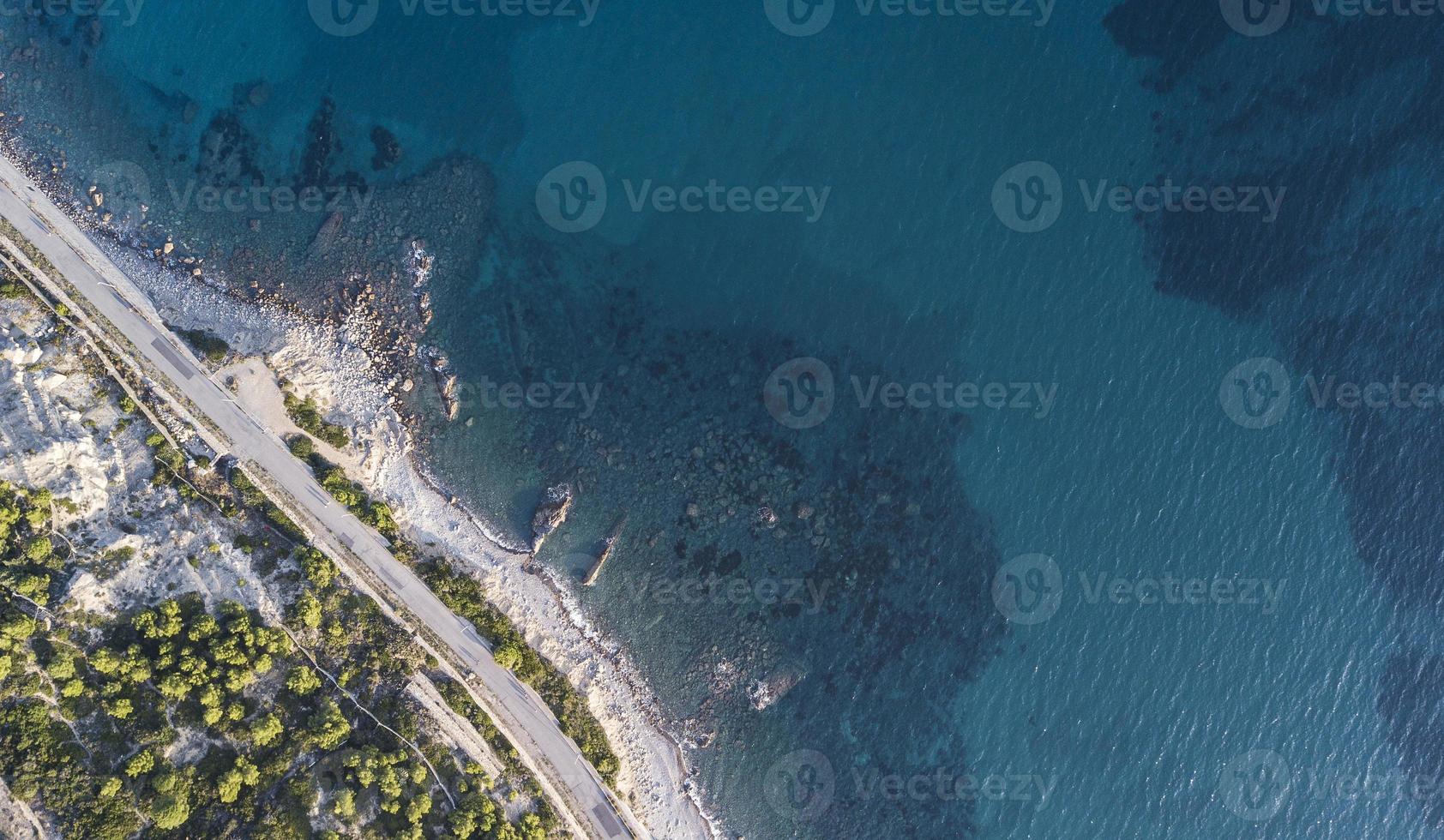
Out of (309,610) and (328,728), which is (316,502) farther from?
(328,728)

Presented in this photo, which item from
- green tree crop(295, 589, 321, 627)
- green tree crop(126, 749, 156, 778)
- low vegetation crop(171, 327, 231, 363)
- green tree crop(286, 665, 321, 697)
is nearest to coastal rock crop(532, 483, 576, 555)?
green tree crop(295, 589, 321, 627)

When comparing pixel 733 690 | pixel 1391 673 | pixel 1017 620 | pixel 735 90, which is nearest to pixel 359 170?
pixel 735 90

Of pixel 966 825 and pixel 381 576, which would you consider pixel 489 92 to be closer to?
pixel 381 576

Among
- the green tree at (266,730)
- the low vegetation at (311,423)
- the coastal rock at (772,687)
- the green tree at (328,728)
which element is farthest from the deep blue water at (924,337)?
the green tree at (266,730)

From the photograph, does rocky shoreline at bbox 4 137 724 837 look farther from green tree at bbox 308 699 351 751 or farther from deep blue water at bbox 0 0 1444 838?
green tree at bbox 308 699 351 751

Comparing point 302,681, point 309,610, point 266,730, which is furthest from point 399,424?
point 266,730

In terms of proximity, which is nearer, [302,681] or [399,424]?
[302,681]
